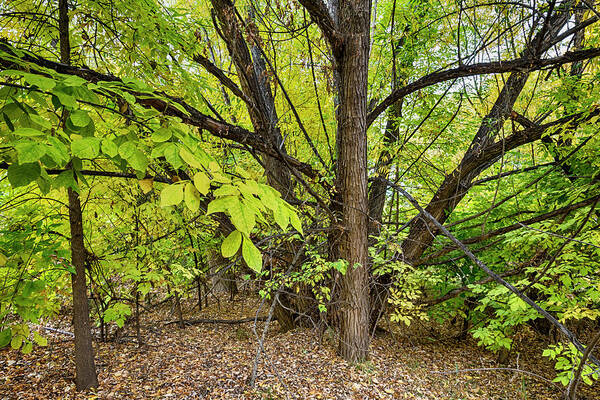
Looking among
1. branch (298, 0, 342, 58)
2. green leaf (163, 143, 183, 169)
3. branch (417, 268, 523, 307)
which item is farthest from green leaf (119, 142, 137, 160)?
branch (417, 268, 523, 307)

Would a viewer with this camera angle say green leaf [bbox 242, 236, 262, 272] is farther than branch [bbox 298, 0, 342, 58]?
No

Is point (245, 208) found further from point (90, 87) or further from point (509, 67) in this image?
point (509, 67)

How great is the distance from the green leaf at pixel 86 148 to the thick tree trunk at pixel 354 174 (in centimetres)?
245

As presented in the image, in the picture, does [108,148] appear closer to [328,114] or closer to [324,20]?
[324,20]

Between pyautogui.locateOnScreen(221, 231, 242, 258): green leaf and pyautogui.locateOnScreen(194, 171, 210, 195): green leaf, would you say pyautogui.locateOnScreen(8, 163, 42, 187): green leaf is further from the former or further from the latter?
pyautogui.locateOnScreen(221, 231, 242, 258): green leaf

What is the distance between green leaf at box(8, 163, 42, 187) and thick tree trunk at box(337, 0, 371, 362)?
2.59m

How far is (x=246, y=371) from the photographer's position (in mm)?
3605

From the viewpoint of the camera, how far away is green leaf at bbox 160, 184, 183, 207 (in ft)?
3.06

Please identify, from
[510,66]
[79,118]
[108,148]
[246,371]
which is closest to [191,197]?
[108,148]

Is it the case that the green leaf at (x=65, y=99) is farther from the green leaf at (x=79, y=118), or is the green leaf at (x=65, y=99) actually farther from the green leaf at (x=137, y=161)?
the green leaf at (x=137, y=161)

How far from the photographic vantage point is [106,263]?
3.41 m

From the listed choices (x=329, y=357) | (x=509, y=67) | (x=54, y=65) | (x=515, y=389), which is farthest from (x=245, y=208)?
(x=515, y=389)

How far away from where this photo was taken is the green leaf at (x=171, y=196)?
932mm

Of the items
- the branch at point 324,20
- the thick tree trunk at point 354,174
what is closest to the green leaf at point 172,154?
the branch at point 324,20
